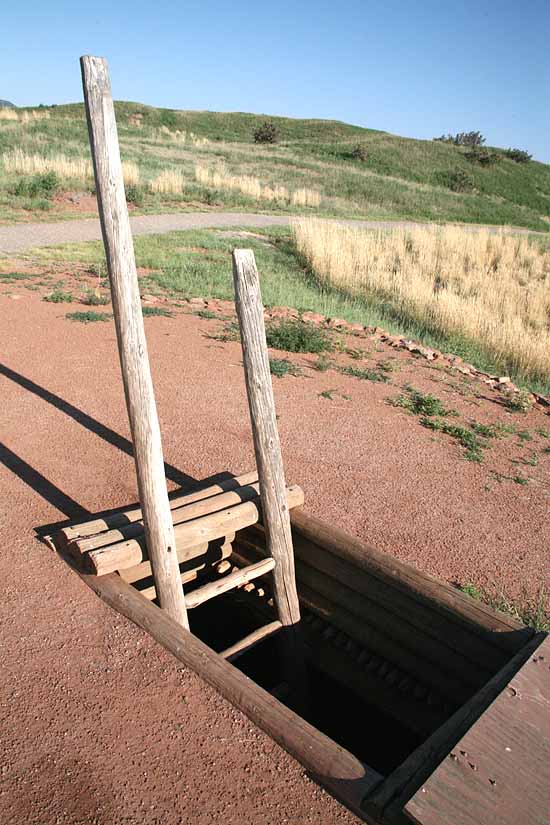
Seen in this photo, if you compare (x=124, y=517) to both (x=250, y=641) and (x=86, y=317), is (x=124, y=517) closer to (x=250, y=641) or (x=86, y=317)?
(x=250, y=641)

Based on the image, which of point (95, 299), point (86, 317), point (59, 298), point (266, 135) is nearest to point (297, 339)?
point (86, 317)

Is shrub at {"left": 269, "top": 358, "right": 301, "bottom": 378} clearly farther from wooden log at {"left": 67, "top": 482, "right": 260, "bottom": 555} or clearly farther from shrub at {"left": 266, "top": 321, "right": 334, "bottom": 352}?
wooden log at {"left": 67, "top": 482, "right": 260, "bottom": 555}

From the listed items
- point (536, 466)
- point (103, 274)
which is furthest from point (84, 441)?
point (103, 274)

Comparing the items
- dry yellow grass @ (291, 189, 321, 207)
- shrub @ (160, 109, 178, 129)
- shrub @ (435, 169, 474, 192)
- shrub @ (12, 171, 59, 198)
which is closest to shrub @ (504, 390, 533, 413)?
shrub @ (12, 171, 59, 198)

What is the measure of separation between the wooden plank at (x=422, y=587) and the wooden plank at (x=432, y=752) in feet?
0.52

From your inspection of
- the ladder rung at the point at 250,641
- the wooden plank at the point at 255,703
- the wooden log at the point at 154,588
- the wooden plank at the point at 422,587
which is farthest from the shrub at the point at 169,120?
the wooden plank at the point at 255,703

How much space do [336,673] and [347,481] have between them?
1.51 metres

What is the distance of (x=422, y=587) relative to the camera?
3.83 m

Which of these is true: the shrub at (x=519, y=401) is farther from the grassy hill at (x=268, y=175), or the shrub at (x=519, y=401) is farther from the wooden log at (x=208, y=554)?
the grassy hill at (x=268, y=175)

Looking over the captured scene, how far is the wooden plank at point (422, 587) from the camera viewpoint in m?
3.51

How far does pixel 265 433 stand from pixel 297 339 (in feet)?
16.4

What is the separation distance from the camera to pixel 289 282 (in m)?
13.1

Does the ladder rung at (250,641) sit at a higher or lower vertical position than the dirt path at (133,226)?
lower

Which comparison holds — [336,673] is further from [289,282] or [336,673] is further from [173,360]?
[289,282]
